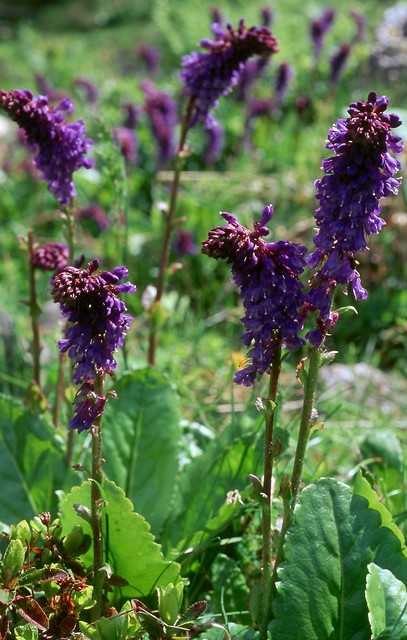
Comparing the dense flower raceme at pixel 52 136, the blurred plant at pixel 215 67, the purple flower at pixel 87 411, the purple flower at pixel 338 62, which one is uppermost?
the purple flower at pixel 338 62

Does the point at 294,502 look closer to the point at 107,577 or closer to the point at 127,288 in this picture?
the point at 107,577

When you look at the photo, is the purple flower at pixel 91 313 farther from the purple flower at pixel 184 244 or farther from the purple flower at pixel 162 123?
the purple flower at pixel 162 123

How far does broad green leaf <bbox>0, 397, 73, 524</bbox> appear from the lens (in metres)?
2.63

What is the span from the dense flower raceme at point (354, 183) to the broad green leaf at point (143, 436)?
1.14m

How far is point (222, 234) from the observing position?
1.64m

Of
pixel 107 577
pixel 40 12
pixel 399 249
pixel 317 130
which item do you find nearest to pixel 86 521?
pixel 107 577

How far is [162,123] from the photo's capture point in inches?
234

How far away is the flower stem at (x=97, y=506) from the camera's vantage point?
188 centimetres

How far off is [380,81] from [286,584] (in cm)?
657

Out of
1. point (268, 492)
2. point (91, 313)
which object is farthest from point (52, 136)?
point (268, 492)

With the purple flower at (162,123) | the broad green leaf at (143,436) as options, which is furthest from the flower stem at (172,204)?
the purple flower at (162,123)

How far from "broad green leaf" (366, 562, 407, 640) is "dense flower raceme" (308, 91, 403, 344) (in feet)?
2.29

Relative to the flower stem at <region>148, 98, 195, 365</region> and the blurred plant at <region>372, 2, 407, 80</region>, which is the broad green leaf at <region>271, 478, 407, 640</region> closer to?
the flower stem at <region>148, 98, 195, 365</region>

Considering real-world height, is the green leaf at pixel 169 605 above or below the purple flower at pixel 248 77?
below
